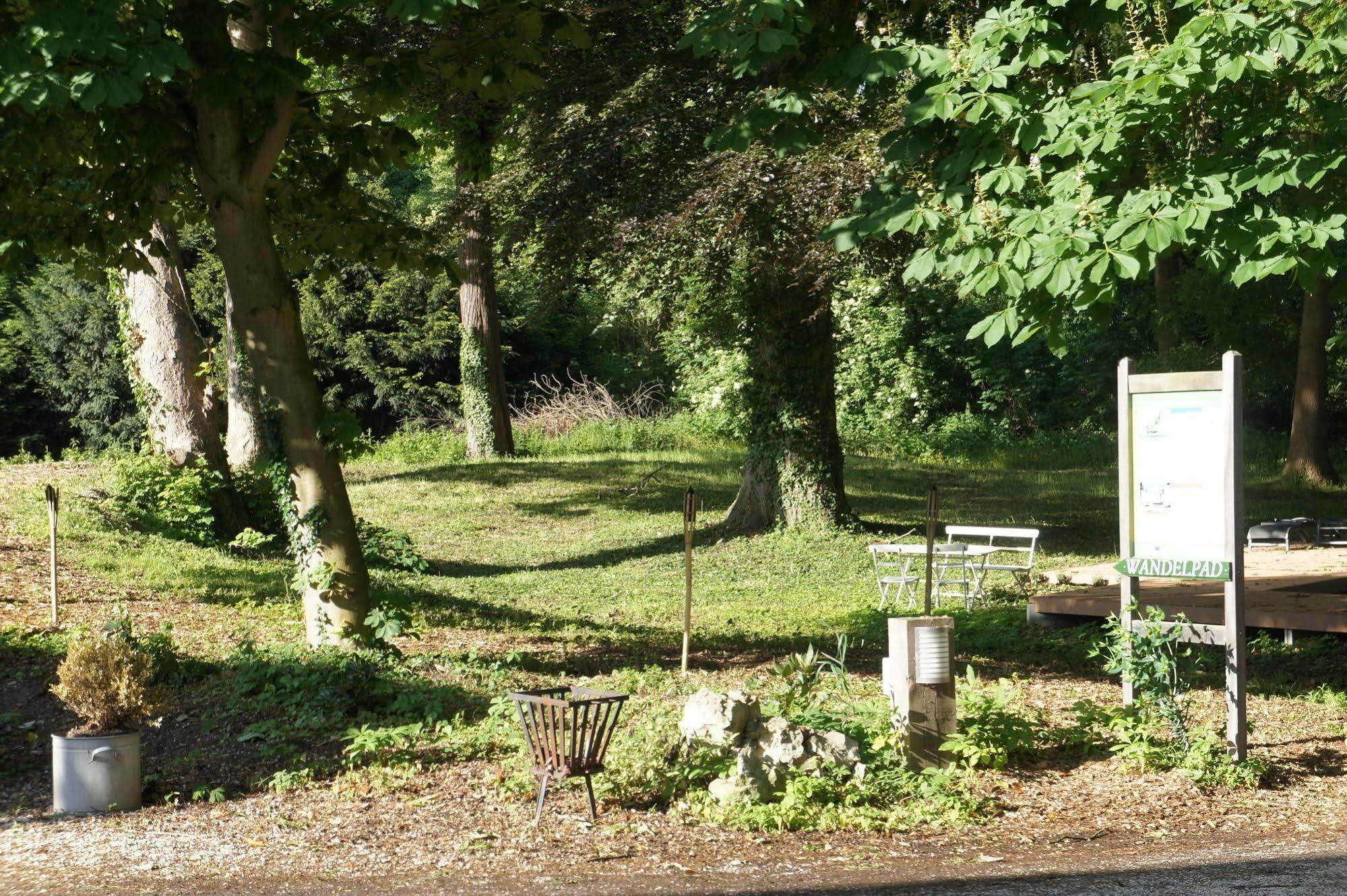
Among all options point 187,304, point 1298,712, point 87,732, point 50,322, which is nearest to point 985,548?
point 1298,712

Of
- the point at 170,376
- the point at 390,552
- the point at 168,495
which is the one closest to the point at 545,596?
the point at 390,552

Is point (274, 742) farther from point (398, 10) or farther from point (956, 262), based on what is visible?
point (956, 262)

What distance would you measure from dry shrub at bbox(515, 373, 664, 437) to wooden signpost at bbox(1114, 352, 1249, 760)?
21247 millimetres

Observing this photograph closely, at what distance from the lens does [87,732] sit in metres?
6.09

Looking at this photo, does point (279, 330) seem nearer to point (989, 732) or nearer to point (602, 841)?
point (602, 841)

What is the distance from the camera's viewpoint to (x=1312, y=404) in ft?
77.7

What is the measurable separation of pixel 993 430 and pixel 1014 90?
2401 cm

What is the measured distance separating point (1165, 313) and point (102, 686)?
22780mm

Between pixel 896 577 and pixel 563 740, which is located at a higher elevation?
pixel 563 740

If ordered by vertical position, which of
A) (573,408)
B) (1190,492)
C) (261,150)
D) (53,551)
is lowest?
(53,551)

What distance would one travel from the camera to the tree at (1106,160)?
219 inches

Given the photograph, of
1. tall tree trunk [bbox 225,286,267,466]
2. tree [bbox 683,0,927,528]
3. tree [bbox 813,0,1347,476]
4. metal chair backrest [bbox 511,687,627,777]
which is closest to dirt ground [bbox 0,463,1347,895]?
metal chair backrest [bbox 511,687,627,777]

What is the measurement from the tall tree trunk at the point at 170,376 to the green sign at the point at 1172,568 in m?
11.3

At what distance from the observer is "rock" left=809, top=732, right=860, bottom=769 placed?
235 inches
